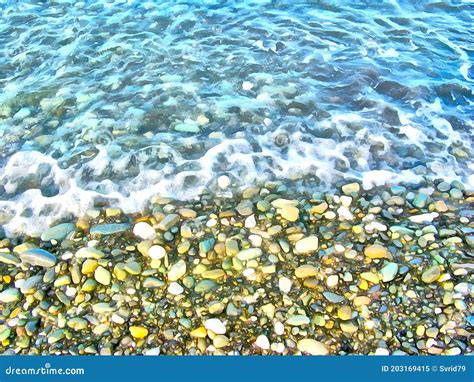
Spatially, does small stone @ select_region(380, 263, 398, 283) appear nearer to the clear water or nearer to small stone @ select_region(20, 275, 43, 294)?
the clear water

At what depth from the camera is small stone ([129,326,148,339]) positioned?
3.78 meters

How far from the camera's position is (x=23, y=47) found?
25.0ft

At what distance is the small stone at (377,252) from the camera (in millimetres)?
4199

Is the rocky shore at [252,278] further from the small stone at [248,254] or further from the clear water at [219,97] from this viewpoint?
the clear water at [219,97]

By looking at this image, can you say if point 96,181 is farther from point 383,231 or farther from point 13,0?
point 13,0

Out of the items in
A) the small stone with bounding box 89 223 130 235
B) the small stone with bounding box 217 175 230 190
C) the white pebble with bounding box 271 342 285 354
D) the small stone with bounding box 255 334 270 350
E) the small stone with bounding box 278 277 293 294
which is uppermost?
the small stone with bounding box 89 223 130 235

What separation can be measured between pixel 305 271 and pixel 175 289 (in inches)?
41.2

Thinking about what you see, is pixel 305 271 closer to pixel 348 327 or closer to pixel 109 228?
pixel 348 327

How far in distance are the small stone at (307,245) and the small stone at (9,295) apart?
7.51 ft

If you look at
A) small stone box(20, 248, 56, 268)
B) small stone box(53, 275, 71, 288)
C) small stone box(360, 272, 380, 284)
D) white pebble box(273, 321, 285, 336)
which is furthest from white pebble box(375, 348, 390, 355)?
small stone box(20, 248, 56, 268)

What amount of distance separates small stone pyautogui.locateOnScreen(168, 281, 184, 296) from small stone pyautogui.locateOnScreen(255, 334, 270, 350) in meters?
0.75

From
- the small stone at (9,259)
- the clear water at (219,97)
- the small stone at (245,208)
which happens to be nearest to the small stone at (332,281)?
the small stone at (245,208)

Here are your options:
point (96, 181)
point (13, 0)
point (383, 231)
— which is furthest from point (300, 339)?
point (13, 0)

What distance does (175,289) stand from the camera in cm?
408
